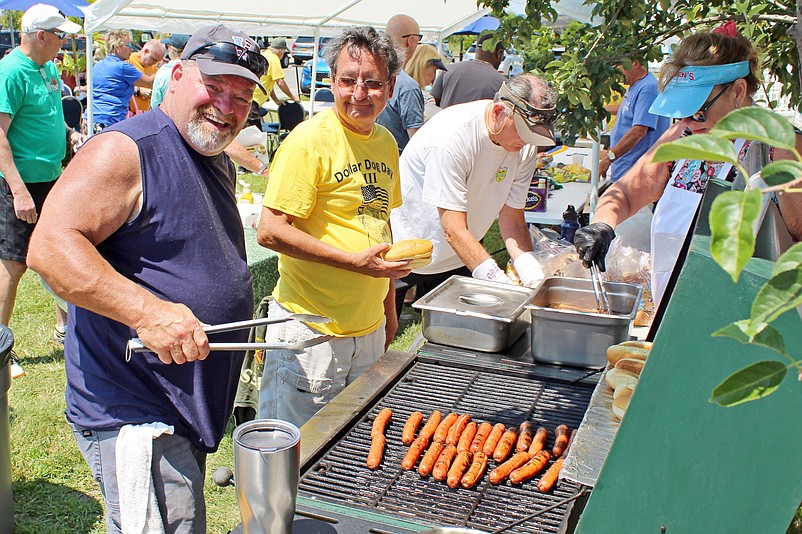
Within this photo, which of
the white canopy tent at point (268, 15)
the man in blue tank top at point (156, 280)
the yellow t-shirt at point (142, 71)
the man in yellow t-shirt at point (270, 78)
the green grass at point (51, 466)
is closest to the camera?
the man in blue tank top at point (156, 280)

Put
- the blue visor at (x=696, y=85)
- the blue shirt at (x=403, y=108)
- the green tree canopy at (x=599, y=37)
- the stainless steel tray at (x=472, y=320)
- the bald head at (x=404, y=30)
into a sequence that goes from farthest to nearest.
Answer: the bald head at (x=404, y=30) → the blue shirt at (x=403, y=108) → the stainless steel tray at (x=472, y=320) → the blue visor at (x=696, y=85) → the green tree canopy at (x=599, y=37)

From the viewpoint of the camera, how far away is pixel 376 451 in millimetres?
2215

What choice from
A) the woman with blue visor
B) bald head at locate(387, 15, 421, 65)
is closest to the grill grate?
the woman with blue visor

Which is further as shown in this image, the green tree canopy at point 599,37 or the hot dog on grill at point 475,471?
the green tree canopy at point 599,37

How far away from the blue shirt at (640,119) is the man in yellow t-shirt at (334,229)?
4.08 meters

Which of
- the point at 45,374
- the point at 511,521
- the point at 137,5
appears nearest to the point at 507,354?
the point at 511,521

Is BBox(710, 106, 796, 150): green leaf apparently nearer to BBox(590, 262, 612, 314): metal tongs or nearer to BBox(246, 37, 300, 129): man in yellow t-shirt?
BBox(590, 262, 612, 314): metal tongs

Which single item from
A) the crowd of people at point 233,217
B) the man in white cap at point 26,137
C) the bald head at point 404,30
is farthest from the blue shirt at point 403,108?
the man in white cap at point 26,137

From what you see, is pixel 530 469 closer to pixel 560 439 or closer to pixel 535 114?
pixel 560 439

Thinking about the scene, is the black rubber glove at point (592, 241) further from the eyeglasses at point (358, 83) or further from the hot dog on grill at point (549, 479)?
the hot dog on grill at point (549, 479)

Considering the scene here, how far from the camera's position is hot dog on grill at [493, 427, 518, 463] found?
224cm

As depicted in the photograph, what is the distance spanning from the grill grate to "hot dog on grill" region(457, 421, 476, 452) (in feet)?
0.39

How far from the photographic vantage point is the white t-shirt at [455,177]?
12.2 feet

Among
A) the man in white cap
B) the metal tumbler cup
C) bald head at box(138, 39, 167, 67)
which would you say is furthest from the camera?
bald head at box(138, 39, 167, 67)
